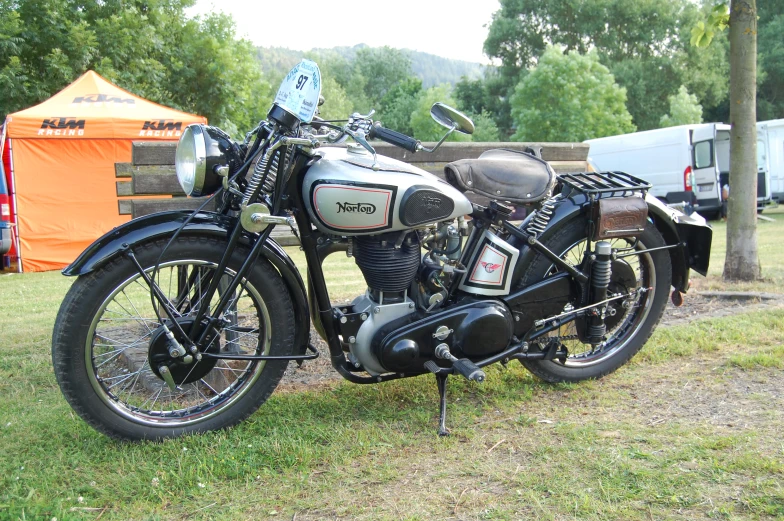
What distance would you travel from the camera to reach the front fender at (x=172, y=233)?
276cm

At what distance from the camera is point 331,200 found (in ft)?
9.62

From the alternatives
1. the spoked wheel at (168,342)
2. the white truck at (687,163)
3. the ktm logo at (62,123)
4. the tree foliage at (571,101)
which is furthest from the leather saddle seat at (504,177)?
the tree foliage at (571,101)

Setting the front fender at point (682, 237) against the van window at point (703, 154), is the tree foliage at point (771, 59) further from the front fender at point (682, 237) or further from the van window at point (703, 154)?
the front fender at point (682, 237)

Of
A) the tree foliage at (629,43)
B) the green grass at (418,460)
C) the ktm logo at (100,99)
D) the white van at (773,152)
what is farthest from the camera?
the tree foliage at (629,43)

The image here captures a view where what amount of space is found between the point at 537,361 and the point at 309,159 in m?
1.62

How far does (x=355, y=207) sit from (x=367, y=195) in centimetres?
7

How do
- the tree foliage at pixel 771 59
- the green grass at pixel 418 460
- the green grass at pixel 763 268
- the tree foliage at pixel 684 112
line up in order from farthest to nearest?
the tree foliage at pixel 771 59 < the tree foliage at pixel 684 112 < the green grass at pixel 763 268 < the green grass at pixel 418 460

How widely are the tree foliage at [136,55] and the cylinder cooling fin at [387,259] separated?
15.6m

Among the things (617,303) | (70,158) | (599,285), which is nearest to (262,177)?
(599,285)

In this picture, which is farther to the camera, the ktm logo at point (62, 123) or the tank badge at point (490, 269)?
the ktm logo at point (62, 123)

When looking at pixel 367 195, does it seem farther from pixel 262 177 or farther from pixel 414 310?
pixel 414 310

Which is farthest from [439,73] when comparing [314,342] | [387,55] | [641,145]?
[314,342]

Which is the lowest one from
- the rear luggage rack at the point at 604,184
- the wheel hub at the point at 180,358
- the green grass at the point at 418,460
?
the green grass at the point at 418,460

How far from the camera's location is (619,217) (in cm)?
354
